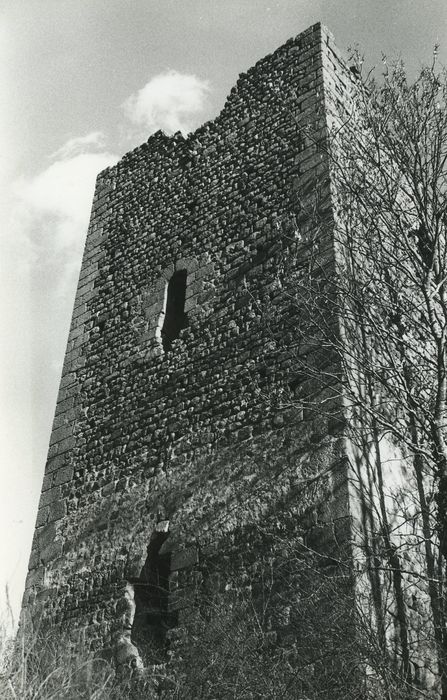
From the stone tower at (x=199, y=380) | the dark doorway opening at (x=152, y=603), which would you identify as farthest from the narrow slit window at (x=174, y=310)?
the dark doorway opening at (x=152, y=603)

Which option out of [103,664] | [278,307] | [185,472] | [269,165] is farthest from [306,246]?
[103,664]

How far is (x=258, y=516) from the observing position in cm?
627

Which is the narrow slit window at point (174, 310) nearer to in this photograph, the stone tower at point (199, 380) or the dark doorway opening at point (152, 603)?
the stone tower at point (199, 380)

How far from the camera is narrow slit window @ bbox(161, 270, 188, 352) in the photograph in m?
8.34

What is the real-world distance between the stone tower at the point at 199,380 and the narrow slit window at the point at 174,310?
0.06 ft

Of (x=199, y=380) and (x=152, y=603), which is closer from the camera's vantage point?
(x=152, y=603)

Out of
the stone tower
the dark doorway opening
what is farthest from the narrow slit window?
the dark doorway opening

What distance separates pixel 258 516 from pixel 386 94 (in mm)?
4300

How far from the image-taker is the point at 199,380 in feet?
24.6

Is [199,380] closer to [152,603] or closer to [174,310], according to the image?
[174,310]

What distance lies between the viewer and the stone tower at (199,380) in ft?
21.1

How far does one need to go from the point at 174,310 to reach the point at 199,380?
136 cm

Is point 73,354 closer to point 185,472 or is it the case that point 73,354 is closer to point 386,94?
point 185,472

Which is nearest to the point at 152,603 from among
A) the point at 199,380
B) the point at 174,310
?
the point at 199,380
